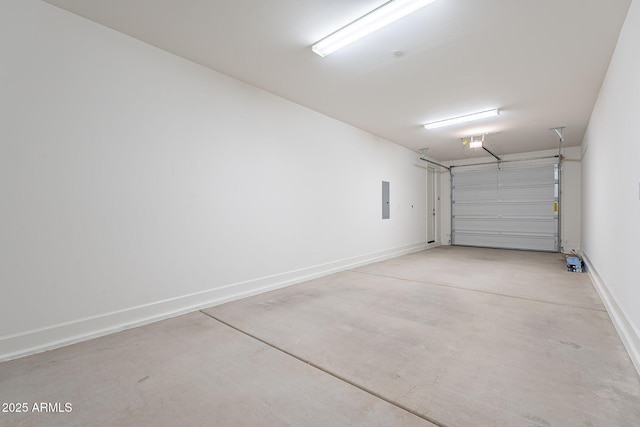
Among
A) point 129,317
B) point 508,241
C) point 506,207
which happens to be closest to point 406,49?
point 129,317

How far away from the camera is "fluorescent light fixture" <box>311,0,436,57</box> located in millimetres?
2189

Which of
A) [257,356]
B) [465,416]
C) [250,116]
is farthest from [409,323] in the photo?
[250,116]

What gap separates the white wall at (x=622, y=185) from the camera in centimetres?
209

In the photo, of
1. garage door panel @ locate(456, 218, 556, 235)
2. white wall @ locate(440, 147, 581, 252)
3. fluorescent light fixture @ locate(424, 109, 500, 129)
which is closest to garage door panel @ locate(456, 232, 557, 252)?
garage door panel @ locate(456, 218, 556, 235)

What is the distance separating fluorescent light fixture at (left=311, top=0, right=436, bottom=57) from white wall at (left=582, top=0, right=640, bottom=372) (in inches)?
63.1

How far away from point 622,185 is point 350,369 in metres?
2.96

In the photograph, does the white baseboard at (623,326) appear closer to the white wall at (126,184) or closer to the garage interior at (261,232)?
the garage interior at (261,232)

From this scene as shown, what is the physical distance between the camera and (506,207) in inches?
313

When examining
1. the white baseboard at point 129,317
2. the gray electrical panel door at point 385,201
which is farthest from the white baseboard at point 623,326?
the gray electrical panel door at point 385,201

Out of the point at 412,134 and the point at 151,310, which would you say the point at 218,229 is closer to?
the point at 151,310

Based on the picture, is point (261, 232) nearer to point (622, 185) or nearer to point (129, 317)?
point (129, 317)

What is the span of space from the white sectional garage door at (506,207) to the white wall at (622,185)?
4.38 meters

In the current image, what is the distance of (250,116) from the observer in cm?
368

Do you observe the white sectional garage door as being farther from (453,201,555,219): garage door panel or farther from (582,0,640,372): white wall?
(582,0,640,372): white wall
